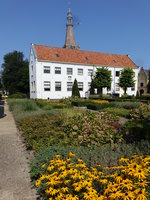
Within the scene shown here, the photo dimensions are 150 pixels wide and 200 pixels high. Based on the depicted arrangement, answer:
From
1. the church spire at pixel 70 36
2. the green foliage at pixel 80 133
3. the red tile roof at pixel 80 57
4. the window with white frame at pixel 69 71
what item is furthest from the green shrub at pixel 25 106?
the church spire at pixel 70 36

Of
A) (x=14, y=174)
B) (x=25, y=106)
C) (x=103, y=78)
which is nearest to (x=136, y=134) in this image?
(x=14, y=174)

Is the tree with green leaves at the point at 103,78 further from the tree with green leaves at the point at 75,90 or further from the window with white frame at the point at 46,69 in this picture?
the window with white frame at the point at 46,69

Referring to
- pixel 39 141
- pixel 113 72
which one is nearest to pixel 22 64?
pixel 113 72

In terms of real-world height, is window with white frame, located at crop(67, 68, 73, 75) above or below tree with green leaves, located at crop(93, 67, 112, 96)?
above

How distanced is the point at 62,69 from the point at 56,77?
2079mm

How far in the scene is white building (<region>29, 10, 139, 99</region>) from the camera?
92.0 ft

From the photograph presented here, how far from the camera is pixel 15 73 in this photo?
147 ft

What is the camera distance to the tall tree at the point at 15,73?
136ft

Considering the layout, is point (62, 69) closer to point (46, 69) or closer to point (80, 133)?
point (46, 69)

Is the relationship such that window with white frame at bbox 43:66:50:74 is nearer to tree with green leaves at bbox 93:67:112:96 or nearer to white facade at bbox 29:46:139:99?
white facade at bbox 29:46:139:99

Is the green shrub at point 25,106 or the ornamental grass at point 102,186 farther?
the green shrub at point 25,106

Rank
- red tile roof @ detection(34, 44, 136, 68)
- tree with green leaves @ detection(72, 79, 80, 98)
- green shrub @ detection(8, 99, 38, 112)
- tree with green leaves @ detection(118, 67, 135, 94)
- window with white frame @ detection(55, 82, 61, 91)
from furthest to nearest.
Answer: tree with green leaves @ detection(118, 67, 135, 94) < window with white frame @ detection(55, 82, 61, 91) < red tile roof @ detection(34, 44, 136, 68) < tree with green leaves @ detection(72, 79, 80, 98) < green shrub @ detection(8, 99, 38, 112)

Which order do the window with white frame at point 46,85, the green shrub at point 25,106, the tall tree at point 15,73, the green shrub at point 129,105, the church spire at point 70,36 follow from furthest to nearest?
the church spire at point 70,36
the tall tree at point 15,73
the window with white frame at point 46,85
the green shrub at point 129,105
the green shrub at point 25,106

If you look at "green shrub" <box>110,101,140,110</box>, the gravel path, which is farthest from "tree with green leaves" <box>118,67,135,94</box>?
the gravel path
